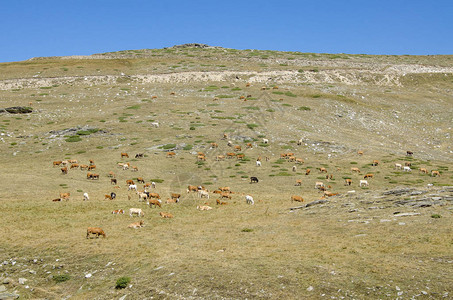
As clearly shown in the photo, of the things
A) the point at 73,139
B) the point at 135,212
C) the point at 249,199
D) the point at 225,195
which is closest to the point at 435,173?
the point at 249,199

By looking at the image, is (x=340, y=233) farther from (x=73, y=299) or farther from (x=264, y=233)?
(x=73, y=299)

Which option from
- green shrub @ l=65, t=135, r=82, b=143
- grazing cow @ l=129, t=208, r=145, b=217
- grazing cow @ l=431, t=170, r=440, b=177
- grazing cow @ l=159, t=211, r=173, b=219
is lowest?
grazing cow @ l=159, t=211, r=173, b=219

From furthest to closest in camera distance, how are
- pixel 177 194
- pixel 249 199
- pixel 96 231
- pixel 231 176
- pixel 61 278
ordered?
pixel 231 176, pixel 177 194, pixel 249 199, pixel 96 231, pixel 61 278

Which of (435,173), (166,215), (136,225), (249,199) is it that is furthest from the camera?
(435,173)

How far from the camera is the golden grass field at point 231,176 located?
59.3 ft

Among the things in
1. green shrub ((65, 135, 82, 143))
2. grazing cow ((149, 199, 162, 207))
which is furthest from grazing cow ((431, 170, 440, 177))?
green shrub ((65, 135, 82, 143))

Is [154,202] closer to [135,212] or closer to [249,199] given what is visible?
[135,212]

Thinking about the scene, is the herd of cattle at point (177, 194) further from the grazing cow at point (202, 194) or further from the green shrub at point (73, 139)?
the green shrub at point (73, 139)

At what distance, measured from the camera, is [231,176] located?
160ft

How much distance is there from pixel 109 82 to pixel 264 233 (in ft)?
270

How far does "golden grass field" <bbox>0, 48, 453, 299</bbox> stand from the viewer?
712 inches

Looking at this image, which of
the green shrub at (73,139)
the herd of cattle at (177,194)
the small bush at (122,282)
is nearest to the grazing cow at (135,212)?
the herd of cattle at (177,194)

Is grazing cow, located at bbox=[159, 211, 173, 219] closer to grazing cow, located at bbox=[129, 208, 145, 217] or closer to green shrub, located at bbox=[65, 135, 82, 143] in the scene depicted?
grazing cow, located at bbox=[129, 208, 145, 217]

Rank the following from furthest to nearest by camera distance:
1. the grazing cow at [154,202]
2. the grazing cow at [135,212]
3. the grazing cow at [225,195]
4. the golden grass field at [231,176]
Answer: the grazing cow at [225,195] < the grazing cow at [154,202] < the grazing cow at [135,212] < the golden grass field at [231,176]
